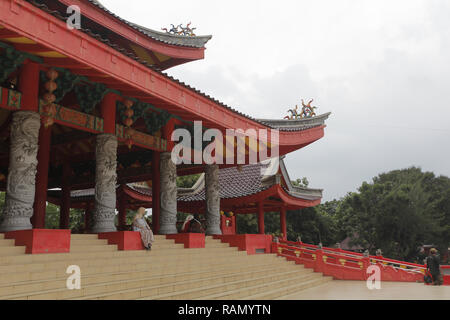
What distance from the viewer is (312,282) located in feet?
35.6

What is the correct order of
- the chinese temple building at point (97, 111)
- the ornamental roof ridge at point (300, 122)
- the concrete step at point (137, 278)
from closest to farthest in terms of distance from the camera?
1. the concrete step at point (137, 278)
2. the chinese temple building at point (97, 111)
3. the ornamental roof ridge at point (300, 122)

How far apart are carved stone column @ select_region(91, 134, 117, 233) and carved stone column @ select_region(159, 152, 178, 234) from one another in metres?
1.92

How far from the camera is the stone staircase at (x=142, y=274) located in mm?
5383

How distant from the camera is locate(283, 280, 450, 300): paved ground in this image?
8477 mm

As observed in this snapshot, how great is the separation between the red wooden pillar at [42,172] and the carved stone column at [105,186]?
169 centimetres

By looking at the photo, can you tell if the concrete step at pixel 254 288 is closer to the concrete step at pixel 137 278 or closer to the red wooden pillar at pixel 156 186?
the concrete step at pixel 137 278

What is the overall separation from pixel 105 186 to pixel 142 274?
112 inches

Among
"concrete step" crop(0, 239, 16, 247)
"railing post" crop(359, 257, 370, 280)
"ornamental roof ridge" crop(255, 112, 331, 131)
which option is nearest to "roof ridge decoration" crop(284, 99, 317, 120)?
"ornamental roof ridge" crop(255, 112, 331, 131)

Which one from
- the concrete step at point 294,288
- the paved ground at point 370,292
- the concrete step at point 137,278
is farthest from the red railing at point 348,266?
the concrete step at point 137,278

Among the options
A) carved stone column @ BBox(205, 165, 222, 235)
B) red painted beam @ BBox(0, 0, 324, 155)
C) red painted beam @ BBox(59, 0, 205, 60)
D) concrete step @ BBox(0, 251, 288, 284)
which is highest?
red painted beam @ BBox(59, 0, 205, 60)

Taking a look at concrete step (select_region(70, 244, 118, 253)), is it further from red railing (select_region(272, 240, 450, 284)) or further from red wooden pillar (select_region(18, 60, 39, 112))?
red railing (select_region(272, 240, 450, 284))
